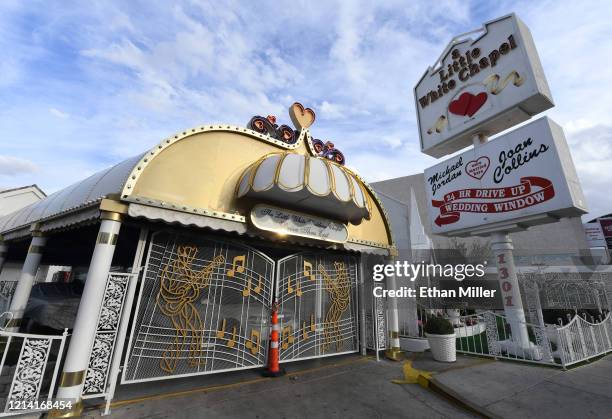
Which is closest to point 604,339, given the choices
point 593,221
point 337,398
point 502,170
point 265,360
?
point 502,170

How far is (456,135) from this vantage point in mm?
9977

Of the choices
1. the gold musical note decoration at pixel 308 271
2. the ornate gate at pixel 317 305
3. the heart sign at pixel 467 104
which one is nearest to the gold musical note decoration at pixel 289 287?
the ornate gate at pixel 317 305

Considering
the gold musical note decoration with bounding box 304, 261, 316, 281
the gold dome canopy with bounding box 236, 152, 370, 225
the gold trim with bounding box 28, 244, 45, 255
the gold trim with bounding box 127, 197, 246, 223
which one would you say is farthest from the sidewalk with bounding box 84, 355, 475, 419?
the gold trim with bounding box 28, 244, 45, 255

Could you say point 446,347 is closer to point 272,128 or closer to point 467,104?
point 272,128

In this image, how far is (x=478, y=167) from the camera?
9.25m

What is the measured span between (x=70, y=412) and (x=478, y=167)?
11261 millimetres

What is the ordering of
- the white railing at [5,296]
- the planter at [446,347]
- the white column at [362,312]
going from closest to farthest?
the planter at [446,347] → the white column at [362,312] → the white railing at [5,296]

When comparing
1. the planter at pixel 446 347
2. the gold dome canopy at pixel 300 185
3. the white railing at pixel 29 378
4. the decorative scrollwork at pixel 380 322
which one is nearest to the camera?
the white railing at pixel 29 378

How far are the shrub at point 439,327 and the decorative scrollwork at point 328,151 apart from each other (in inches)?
201

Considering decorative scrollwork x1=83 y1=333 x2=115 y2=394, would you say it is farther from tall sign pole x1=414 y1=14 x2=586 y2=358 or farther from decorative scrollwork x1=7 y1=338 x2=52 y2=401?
tall sign pole x1=414 y1=14 x2=586 y2=358

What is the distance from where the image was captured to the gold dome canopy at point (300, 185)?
555 centimetres

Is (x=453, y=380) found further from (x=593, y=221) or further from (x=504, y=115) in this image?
(x=593, y=221)

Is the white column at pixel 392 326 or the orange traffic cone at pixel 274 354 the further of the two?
the white column at pixel 392 326

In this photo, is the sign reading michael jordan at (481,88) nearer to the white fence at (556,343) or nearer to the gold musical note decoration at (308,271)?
the white fence at (556,343)
